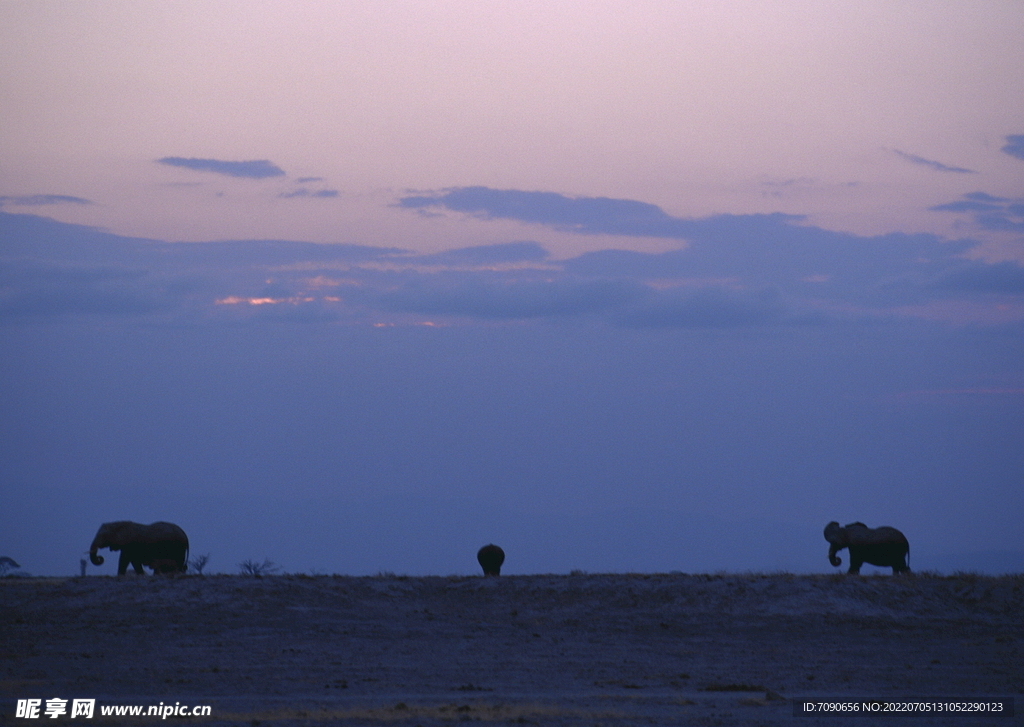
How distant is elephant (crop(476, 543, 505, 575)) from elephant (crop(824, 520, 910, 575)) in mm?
11256

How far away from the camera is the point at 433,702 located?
1947cm

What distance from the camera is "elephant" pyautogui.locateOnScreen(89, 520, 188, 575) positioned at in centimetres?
3444

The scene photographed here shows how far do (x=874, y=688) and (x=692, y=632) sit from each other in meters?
7.86

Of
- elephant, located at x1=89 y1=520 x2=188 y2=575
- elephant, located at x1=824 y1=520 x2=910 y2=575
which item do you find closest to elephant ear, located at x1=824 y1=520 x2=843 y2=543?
elephant, located at x1=824 y1=520 x2=910 y2=575

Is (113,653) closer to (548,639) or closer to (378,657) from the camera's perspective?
(378,657)

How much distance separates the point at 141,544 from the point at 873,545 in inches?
904

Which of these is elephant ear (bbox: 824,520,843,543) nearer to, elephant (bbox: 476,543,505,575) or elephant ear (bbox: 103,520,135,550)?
elephant (bbox: 476,543,505,575)

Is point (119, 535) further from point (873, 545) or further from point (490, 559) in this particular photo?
point (873, 545)

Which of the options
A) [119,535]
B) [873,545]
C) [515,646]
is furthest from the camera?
[873,545]

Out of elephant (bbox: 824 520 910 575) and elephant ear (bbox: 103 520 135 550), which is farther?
elephant (bbox: 824 520 910 575)

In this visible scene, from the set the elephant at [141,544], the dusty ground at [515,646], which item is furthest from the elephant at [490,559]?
the elephant at [141,544]

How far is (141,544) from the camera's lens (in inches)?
1361

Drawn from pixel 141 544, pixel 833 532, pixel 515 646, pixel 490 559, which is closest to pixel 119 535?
pixel 141 544

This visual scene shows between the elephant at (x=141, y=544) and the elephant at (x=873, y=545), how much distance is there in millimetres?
21243
